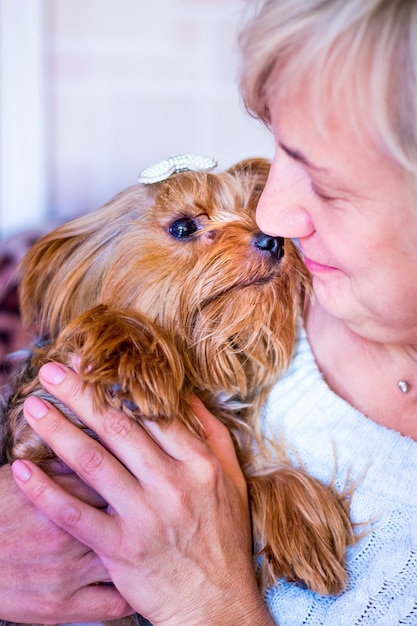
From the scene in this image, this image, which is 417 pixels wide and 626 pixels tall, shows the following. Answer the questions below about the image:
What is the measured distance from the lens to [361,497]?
1146 mm

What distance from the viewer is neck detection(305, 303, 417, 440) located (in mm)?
1190

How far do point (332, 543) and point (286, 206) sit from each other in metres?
0.52

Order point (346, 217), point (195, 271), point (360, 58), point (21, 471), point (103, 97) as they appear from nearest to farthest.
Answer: point (360, 58)
point (346, 217)
point (21, 471)
point (195, 271)
point (103, 97)

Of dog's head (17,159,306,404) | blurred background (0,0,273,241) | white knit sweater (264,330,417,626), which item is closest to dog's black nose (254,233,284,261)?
dog's head (17,159,306,404)

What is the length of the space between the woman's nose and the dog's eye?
7.3 inches

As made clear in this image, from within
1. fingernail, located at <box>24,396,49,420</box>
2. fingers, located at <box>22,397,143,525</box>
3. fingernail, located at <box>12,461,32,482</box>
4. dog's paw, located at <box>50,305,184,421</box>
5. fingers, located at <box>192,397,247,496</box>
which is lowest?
fingers, located at <box>192,397,247,496</box>

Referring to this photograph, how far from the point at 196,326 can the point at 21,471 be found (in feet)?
1.15

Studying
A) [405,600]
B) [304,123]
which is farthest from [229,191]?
[405,600]

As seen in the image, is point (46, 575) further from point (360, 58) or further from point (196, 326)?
point (360, 58)

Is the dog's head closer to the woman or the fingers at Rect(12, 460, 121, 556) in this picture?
the woman

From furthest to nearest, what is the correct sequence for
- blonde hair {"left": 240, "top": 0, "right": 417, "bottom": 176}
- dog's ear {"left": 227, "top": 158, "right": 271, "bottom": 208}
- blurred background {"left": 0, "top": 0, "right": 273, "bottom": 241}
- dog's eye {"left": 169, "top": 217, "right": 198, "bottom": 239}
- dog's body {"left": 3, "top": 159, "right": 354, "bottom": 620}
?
1. blurred background {"left": 0, "top": 0, "right": 273, "bottom": 241}
2. dog's ear {"left": 227, "top": 158, "right": 271, "bottom": 208}
3. dog's eye {"left": 169, "top": 217, "right": 198, "bottom": 239}
4. dog's body {"left": 3, "top": 159, "right": 354, "bottom": 620}
5. blonde hair {"left": 240, "top": 0, "right": 417, "bottom": 176}

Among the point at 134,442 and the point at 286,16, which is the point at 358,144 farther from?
the point at 134,442

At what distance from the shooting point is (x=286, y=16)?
0.87 metres

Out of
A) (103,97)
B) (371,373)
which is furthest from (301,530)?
(103,97)
